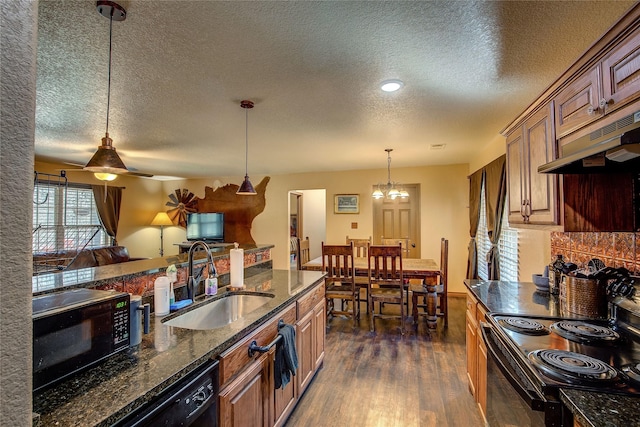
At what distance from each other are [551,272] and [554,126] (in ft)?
3.35

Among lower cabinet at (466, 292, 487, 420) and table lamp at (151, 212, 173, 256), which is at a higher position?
table lamp at (151, 212, 173, 256)

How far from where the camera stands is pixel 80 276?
4.95 ft

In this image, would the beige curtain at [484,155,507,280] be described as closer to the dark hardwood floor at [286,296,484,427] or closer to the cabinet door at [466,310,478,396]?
the dark hardwood floor at [286,296,484,427]

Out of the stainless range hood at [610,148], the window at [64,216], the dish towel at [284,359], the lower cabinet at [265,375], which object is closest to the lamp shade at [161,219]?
the window at [64,216]

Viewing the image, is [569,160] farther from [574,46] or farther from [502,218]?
[502,218]

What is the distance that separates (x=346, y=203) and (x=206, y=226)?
330cm

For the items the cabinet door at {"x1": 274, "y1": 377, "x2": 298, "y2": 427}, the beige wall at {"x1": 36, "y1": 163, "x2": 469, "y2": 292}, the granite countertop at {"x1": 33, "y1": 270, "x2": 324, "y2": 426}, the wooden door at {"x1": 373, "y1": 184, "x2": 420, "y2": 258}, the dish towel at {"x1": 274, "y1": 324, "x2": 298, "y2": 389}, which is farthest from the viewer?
the wooden door at {"x1": 373, "y1": 184, "x2": 420, "y2": 258}

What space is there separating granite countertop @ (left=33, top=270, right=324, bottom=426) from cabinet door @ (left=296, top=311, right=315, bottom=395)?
653 millimetres

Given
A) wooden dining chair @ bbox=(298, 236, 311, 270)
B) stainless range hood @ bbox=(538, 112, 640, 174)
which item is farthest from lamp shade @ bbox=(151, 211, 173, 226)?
stainless range hood @ bbox=(538, 112, 640, 174)

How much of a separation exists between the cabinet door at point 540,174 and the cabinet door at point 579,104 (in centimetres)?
11

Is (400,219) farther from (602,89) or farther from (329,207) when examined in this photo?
(602,89)

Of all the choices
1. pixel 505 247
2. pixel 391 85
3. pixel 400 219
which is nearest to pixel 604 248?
pixel 391 85

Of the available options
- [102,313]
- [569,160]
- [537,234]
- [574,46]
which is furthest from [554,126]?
[102,313]

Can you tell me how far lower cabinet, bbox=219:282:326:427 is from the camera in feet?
4.21
